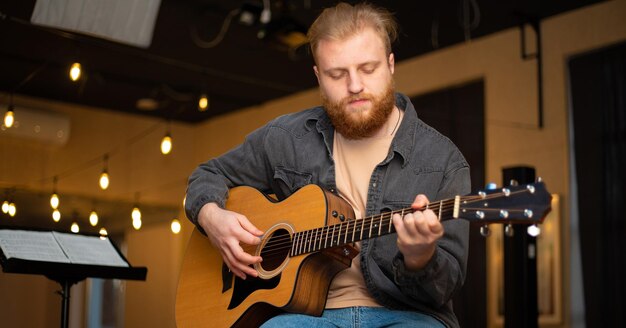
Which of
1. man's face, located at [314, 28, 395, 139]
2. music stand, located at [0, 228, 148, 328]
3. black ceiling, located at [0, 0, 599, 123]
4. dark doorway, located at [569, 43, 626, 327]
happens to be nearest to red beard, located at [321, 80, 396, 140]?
man's face, located at [314, 28, 395, 139]

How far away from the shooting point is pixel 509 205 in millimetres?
1859

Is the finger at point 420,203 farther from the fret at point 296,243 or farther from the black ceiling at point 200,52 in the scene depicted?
the black ceiling at point 200,52

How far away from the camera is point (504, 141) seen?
7.17 m

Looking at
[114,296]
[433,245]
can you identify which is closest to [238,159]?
[433,245]

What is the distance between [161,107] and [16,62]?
1.98 metres

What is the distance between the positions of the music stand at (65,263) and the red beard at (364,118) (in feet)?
4.50

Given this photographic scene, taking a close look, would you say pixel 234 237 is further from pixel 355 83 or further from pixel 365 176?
pixel 355 83

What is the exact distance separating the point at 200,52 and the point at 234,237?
5.86 m

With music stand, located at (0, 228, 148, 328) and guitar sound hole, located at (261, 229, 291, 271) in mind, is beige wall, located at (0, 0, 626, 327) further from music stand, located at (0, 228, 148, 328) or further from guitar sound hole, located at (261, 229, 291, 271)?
guitar sound hole, located at (261, 229, 291, 271)

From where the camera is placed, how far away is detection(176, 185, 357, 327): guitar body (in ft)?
7.29

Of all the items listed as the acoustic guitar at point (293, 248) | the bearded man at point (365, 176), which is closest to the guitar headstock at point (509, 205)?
the acoustic guitar at point (293, 248)

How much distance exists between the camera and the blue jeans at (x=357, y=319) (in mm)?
2117

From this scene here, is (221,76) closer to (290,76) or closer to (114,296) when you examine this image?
(290,76)

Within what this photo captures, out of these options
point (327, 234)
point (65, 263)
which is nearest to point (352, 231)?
point (327, 234)
